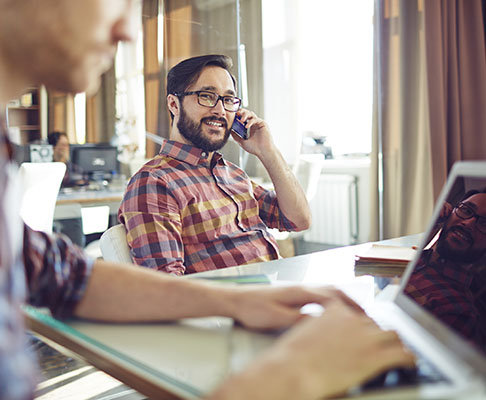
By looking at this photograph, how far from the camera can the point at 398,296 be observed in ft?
2.79

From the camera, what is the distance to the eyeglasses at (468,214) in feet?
2.90

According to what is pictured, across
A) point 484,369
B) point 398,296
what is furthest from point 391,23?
point 484,369

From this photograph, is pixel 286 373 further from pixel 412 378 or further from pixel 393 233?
pixel 393 233

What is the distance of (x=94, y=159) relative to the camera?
151 inches

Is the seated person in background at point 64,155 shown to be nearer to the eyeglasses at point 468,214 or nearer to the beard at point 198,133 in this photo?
the beard at point 198,133

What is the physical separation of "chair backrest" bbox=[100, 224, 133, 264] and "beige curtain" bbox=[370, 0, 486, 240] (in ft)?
9.34

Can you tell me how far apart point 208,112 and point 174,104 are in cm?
14

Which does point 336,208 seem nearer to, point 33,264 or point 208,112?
point 208,112

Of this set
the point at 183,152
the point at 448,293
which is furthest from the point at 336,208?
the point at 448,293

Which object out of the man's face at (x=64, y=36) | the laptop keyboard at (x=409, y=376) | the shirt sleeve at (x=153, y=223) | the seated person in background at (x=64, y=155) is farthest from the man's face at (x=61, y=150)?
the laptop keyboard at (x=409, y=376)

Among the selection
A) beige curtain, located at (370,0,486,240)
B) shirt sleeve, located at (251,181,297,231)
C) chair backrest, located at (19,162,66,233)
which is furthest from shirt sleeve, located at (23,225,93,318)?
beige curtain, located at (370,0,486,240)

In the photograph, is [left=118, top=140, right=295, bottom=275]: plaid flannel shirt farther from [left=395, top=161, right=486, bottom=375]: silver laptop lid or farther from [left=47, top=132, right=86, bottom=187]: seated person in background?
[left=47, top=132, right=86, bottom=187]: seated person in background

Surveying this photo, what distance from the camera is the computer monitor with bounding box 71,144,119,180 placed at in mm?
3789

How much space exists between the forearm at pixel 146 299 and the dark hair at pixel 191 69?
1.25 meters
